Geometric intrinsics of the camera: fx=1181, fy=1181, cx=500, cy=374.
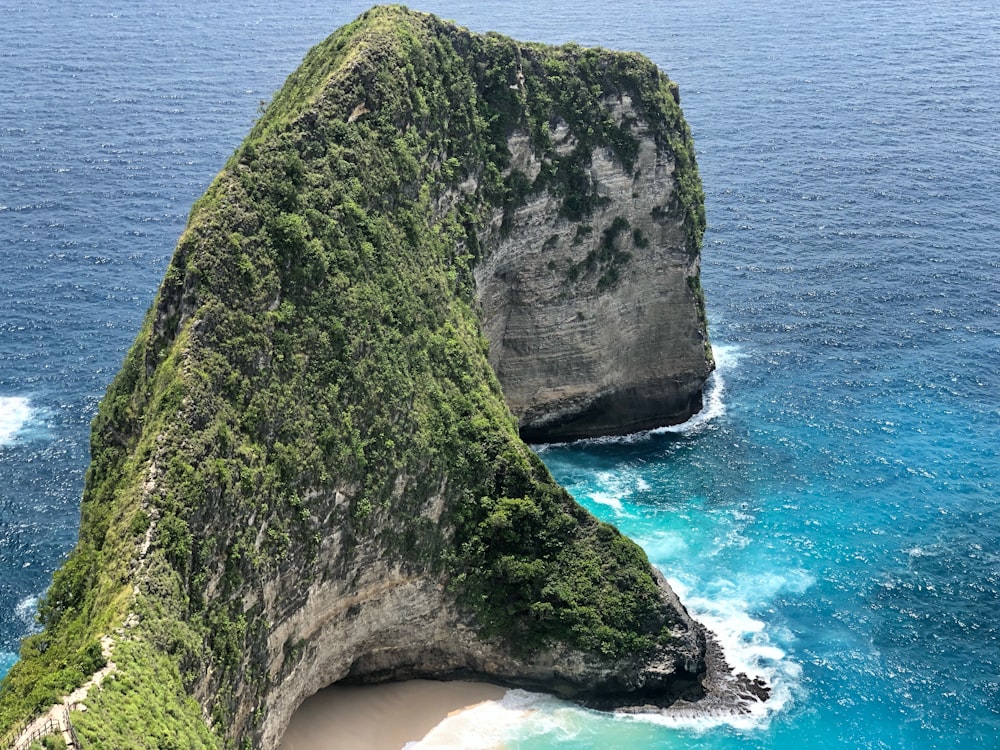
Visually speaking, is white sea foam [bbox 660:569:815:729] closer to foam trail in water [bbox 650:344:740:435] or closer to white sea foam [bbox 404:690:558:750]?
white sea foam [bbox 404:690:558:750]

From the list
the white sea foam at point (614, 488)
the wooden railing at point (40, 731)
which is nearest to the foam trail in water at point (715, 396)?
the white sea foam at point (614, 488)

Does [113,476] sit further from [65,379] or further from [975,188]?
[975,188]

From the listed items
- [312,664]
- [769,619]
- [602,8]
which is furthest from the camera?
[602,8]

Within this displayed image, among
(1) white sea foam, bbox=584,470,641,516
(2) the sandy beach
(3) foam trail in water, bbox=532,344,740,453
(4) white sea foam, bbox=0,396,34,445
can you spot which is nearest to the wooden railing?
(2) the sandy beach

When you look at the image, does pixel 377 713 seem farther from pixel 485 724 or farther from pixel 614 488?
pixel 614 488

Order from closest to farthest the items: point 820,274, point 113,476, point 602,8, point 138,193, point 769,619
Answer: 1. point 113,476
2. point 769,619
3. point 820,274
4. point 138,193
5. point 602,8

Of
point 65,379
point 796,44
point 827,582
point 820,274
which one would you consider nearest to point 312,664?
point 827,582
